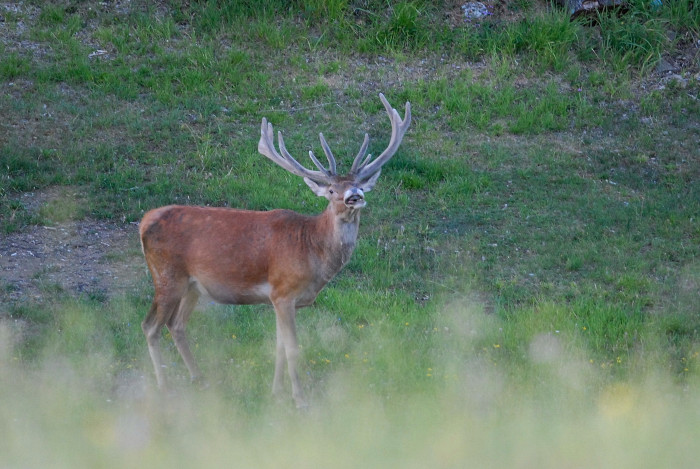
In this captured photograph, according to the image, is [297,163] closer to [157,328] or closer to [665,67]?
[157,328]

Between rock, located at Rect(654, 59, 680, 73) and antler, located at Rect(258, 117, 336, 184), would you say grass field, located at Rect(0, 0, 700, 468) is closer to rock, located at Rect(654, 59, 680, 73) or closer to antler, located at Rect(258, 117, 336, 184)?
rock, located at Rect(654, 59, 680, 73)

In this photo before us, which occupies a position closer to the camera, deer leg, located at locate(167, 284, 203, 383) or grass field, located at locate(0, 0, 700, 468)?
grass field, located at locate(0, 0, 700, 468)

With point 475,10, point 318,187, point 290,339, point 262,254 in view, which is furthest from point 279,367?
point 475,10

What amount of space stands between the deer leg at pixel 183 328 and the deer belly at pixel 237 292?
205 mm

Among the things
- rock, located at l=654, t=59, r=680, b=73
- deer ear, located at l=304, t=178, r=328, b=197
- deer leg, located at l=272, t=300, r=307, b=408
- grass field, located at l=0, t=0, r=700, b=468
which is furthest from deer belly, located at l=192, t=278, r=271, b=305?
rock, located at l=654, t=59, r=680, b=73

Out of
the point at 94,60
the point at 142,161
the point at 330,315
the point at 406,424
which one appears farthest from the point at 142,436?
the point at 94,60

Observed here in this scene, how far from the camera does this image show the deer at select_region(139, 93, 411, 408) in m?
7.73

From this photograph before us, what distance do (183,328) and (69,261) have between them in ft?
9.80

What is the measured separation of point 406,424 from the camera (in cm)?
712

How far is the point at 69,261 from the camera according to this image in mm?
10727

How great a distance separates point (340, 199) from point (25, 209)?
215 inches

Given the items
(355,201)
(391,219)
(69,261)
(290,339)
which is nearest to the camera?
(355,201)

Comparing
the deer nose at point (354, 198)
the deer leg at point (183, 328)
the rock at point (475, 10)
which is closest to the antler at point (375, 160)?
the deer nose at point (354, 198)

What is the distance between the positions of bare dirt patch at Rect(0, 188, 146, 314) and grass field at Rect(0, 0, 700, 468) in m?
0.06
